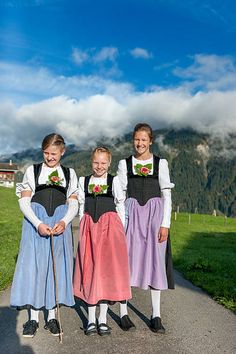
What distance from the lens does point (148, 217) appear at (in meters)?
5.86

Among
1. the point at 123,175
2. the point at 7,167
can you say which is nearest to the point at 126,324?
the point at 123,175

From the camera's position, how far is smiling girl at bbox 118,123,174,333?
228 inches

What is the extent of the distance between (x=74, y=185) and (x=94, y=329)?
1988 millimetres

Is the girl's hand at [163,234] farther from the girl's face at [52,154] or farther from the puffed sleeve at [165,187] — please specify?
the girl's face at [52,154]

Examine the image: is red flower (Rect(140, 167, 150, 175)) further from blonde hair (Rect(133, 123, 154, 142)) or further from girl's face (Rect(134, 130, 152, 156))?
blonde hair (Rect(133, 123, 154, 142))

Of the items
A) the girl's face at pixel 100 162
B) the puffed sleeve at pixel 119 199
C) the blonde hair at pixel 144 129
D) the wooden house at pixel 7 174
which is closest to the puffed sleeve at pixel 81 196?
the girl's face at pixel 100 162

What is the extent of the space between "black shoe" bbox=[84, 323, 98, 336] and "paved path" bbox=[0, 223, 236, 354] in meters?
0.08

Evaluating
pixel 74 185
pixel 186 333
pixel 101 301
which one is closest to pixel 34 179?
pixel 74 185

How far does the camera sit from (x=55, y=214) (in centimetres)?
557

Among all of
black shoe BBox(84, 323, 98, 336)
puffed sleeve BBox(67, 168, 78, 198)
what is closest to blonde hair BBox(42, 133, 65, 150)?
puffed sleeve BBox(67, 168, 78, 198)

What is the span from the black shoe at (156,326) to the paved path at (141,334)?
72mm

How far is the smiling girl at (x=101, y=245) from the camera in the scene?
548cm

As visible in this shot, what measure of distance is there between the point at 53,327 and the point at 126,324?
1.01 metres

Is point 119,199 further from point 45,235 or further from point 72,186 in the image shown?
point 45,235
